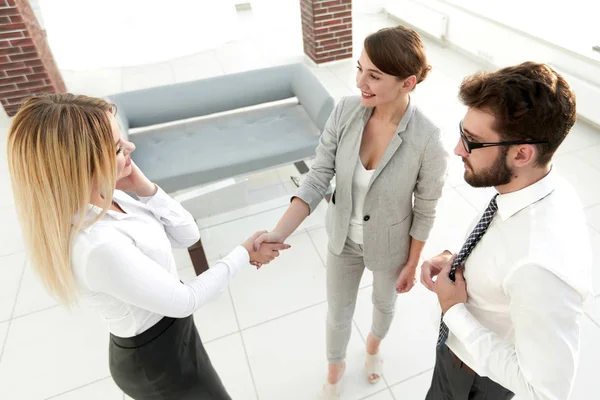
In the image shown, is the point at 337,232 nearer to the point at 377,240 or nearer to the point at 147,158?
the point at 377,240

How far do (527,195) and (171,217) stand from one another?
126 centimetres

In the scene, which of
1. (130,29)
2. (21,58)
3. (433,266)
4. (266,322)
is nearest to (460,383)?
(433,266)

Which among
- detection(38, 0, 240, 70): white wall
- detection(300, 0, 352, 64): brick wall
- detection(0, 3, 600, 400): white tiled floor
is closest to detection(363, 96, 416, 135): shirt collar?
detection(0, 3, 600, 400): white tiled floor

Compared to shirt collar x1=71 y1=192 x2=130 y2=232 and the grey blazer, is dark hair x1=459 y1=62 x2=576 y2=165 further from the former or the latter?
shirt collar x1=71 y1=192 x2=130 y2=232

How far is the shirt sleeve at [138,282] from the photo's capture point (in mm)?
1132

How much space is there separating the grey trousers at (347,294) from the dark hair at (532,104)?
0.86 meters

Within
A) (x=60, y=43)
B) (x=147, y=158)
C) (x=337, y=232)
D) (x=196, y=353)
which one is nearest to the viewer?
(x=196, y=353)

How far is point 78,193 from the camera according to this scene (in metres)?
1.13

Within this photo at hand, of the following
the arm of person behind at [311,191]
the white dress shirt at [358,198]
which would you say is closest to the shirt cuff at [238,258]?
the arm of person behind at [311,191]

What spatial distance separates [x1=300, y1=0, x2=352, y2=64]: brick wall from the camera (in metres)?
5.67

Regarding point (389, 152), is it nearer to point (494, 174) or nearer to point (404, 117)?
point (404, 117)

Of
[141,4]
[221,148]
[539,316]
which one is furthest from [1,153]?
[539,316]

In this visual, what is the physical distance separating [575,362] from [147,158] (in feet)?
10.3

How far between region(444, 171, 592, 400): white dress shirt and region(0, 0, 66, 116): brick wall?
5.43 m
